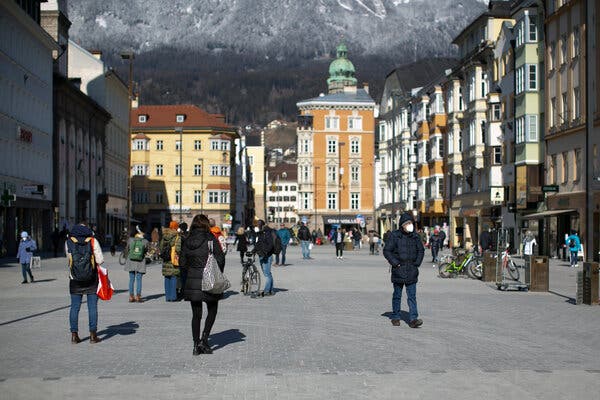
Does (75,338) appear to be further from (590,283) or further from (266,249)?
(590,283)

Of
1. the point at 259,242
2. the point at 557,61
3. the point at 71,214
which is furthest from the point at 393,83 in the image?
the point at 259,242

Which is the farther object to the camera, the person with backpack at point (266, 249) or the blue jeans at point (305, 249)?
the blue jeans at point (305, 249)

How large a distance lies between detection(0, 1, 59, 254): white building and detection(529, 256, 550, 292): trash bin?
32.9 meters

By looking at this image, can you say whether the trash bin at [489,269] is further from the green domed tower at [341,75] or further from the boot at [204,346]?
the green domed tower at [341,75]

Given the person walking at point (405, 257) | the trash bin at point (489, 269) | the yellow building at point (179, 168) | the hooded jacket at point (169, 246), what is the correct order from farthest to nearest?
the yellow building at point (179, 168)
the trash bin at point (489, 269)
the hooded jacket at point (169, 246)
the person walking at point (405, 257)

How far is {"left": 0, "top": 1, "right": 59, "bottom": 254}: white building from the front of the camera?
55.6 metres

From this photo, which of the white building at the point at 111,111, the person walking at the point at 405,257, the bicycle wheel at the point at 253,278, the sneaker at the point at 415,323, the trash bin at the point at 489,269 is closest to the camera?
the sneaker at the point at 415,323

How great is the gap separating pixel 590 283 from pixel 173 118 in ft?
334

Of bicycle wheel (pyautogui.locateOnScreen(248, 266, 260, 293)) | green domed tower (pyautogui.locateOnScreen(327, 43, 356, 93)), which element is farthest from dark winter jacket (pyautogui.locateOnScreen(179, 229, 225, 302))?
green domed tower (pyautogui.locateOnScreen(327, 43, 356, 93))

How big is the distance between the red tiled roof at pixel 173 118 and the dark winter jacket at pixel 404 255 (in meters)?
104

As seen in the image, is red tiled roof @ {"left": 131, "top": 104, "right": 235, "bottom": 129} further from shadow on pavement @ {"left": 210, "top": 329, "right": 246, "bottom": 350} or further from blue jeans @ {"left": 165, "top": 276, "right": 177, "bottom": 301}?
shadow on pavement @ {"left": 210, "top": 329, "right": 246, "bottom": 350}

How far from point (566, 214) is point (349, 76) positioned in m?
113

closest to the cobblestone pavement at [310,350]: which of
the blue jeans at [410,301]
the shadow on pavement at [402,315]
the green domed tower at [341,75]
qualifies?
Result: the shadow on pavement at [402,315]

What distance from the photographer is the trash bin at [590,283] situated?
75.5 ft
